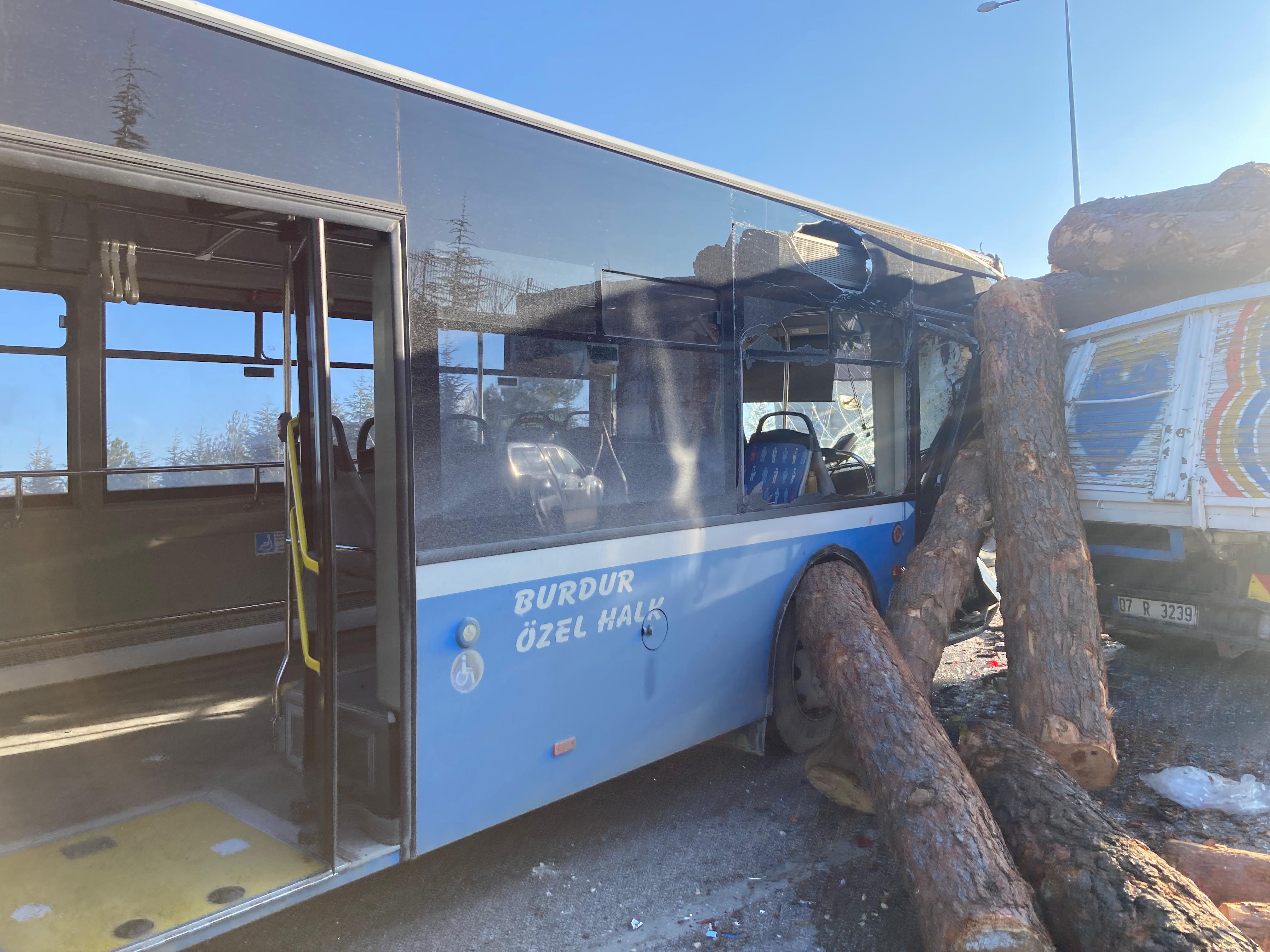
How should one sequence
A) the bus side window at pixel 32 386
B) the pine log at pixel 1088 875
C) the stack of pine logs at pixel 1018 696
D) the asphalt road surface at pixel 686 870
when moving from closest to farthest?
the pine log at pixel 1088 875 → the stack of pine logs at pixel 1018 696 → the asphalt road surface at pixel 686 870 → the bus side window at pixel 32 386

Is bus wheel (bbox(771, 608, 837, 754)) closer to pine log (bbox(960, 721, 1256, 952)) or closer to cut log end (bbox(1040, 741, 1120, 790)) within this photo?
cut log end (bbox(1040, 741, 1120, 790))

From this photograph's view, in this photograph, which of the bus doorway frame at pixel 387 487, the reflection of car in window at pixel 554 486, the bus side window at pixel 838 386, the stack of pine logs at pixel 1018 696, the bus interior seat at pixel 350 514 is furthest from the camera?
the bus side window at pixel 838 386

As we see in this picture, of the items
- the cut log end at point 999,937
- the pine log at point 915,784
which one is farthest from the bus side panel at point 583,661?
the cut log end at point 999,937

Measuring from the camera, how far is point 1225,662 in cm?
655

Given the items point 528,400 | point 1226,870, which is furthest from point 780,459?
point 1226,870

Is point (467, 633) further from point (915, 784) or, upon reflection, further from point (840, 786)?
point (840, 786)

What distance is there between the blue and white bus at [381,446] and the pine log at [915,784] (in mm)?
342

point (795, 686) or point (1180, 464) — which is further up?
point (1180, 464)

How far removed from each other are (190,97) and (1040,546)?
458cm

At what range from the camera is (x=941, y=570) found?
514cm

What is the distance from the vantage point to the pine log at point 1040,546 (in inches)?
173

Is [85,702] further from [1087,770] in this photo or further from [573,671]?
[1087,770]

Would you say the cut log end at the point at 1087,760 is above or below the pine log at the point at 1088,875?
below

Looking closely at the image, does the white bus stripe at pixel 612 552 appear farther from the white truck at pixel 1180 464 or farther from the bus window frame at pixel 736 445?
the white truck at pixel 1180 464
